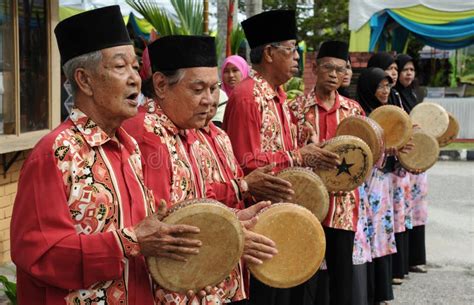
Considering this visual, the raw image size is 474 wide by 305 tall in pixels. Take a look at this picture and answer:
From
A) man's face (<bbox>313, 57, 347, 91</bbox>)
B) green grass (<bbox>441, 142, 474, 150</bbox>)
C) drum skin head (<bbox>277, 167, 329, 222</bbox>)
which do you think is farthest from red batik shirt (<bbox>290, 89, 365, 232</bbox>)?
green grass (<bbox>441, 142, 474, 150</bbox>)

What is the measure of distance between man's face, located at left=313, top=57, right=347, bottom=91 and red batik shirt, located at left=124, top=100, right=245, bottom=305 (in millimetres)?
1973

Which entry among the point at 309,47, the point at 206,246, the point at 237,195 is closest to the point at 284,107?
the point at 237,195

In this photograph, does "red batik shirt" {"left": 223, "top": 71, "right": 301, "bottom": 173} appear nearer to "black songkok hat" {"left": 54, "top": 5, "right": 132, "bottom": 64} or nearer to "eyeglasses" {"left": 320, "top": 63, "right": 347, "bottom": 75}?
"eyeglasses" {"left": 320, "top": 63, "right": 347, "bottom": 75}

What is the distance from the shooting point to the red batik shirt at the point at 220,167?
→ 3.27 meters

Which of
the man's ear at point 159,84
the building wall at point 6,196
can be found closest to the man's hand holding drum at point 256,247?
the man's ear at point 159,84

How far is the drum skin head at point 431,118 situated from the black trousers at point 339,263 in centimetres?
210

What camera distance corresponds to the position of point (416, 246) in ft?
23.5

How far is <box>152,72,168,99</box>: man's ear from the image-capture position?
308cm

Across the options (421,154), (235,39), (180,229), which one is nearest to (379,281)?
(421,154)

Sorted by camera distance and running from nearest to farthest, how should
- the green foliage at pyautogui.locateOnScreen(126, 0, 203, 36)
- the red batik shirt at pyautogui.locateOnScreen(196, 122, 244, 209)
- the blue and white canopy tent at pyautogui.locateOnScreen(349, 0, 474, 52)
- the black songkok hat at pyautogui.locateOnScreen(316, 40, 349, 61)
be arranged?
the red batik shirt at pyautogui.locateOnScreen(196, 122, 244, 209) → the black songkok hat at pyautogui.locateOnScreen(316, 40, 349, 61) → the green foliage at pyautogui.locateOnScreen(126, 0, 203, 36) → the blue and white canopy tent at pyautogui.locateOnScreen(349, 0, 474, 52)

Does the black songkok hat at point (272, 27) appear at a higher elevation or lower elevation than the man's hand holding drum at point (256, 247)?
higher

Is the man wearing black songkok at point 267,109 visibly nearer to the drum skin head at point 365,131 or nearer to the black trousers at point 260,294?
the black trousers at point 260,294

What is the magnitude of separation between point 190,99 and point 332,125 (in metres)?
2.06

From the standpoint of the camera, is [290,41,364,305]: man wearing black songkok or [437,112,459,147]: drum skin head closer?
[290,41,364,305]: man wearing black songkok
